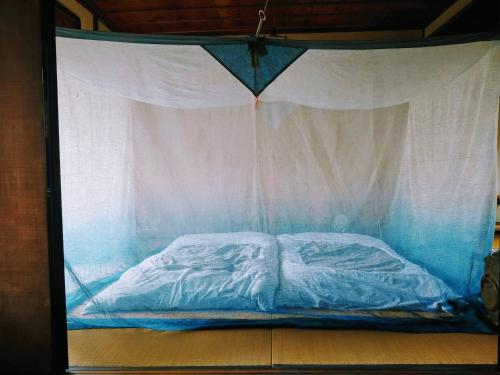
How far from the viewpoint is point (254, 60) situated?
2.35 metres

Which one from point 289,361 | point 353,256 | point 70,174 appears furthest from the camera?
point 353,256

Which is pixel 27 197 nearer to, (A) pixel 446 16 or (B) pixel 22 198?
(B) pixel 22 198

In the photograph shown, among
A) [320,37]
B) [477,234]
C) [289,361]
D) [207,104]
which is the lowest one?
[289,361]

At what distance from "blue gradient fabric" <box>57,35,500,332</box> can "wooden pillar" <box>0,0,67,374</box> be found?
578 millimetres

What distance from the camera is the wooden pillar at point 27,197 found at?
5.50ft

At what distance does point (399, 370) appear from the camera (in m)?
1.79

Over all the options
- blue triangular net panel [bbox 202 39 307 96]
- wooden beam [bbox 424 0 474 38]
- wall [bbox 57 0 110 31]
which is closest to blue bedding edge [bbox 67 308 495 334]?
blue triangular net panel [bbox 202 39 307 96]

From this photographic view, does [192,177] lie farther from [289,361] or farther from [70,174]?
[289,361]

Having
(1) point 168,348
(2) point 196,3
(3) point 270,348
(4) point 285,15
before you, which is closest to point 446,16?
(4) point 285,15

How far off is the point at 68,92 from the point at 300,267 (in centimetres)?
191

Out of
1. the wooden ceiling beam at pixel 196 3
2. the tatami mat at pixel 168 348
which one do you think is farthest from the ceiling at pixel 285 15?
the tatami mat at pixel 168 348

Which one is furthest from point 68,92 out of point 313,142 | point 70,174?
point 313,142

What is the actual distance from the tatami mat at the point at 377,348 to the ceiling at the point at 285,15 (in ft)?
8.34

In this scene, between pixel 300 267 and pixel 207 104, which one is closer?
pixel 207 104
